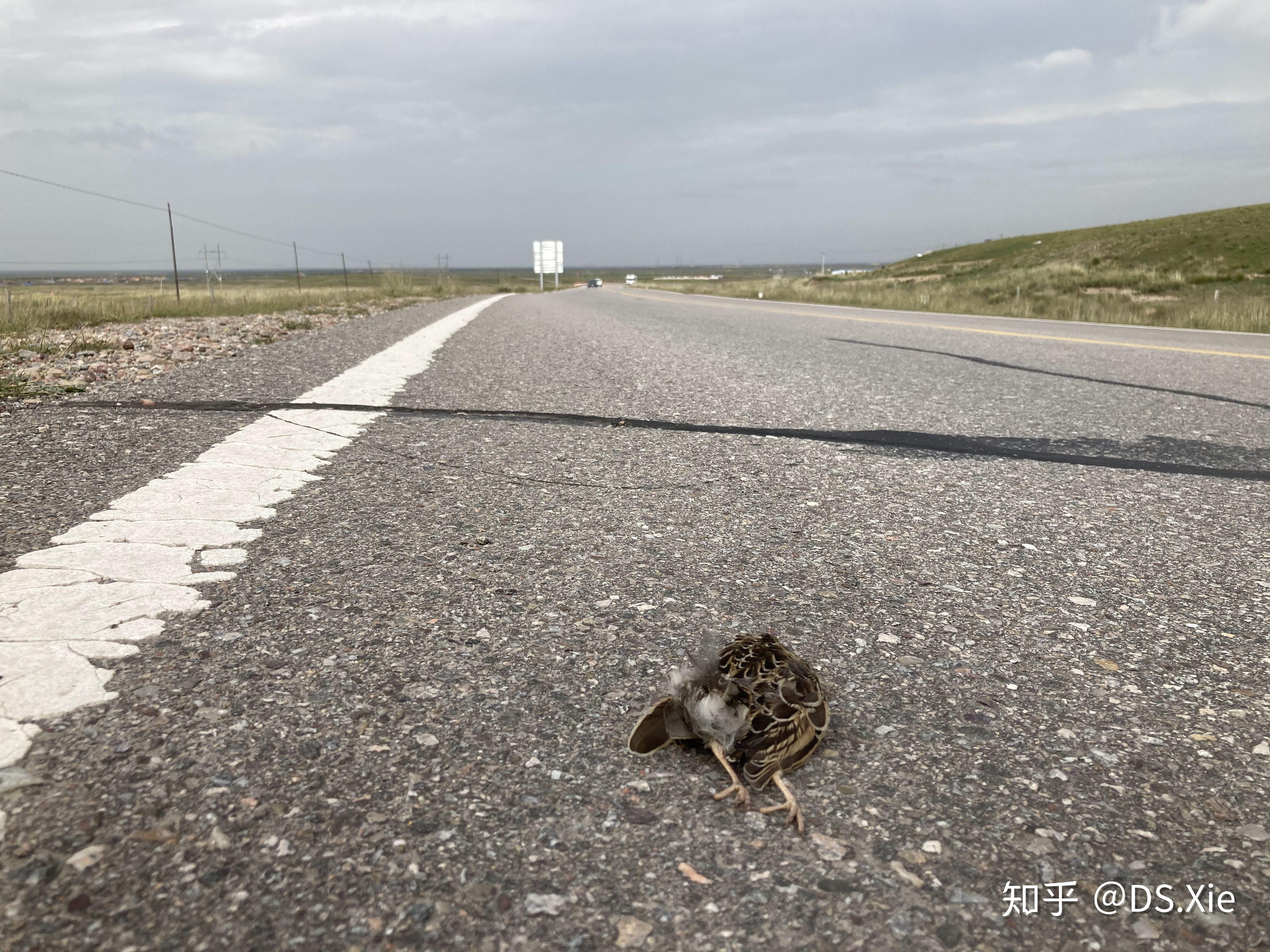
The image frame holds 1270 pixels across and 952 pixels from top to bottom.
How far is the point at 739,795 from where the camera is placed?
1.51 metres

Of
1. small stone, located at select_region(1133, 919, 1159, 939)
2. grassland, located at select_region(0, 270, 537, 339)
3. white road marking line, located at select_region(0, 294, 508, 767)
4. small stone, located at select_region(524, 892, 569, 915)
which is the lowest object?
small stone, located at select_region(1133, 919, 1159, 939)

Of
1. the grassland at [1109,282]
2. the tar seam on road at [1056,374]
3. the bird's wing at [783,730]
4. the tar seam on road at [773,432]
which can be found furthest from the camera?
the grassland at [1109,282]

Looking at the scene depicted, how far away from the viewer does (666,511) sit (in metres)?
3.26

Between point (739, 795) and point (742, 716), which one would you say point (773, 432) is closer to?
point (742, 716)

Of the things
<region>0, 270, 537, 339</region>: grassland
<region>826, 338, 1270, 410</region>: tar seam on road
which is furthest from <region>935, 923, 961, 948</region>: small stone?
<region>0, 270, 537, 339</region>: grassland

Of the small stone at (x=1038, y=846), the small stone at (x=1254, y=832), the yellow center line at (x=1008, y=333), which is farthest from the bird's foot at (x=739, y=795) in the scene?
the yellow center line at (x=1008, y=333)

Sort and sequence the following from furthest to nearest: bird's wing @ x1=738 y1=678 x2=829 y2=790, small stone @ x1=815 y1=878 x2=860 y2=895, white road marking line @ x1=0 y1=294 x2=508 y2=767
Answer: white road marking line @ x1=0 y1=294 x2=508 y2=767
bird's wing @ x1=738 y1=678 x2=829 y2=790
small stone @ x1=815 y1=878 x2=860 y2=895

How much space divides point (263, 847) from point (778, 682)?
990mm

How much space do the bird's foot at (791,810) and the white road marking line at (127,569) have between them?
1397mm

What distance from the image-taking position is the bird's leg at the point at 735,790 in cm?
150

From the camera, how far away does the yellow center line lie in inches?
378

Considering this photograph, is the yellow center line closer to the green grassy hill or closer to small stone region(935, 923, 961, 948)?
small stone region(935, 923, 961, 948)

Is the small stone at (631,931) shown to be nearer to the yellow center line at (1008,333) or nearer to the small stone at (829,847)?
the small stone at (829,847)

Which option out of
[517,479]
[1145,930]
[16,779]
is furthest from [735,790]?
[517,479]
